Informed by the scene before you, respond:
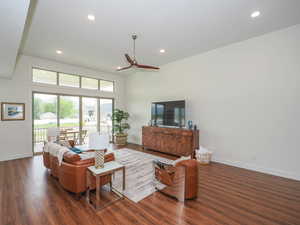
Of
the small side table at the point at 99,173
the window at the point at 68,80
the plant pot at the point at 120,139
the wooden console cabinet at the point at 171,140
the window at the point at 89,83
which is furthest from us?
the plant pot at the point at 120,139

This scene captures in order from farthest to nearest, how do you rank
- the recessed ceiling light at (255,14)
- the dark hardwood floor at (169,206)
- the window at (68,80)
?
the window at (68,80) → the recessed ceiling light at (255,14) → the dark hardwood floor at (169,206)

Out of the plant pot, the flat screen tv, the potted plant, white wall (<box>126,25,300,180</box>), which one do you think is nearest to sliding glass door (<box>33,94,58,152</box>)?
the potted plant

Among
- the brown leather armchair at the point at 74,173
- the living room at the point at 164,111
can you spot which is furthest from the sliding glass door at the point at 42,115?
the brown leather armchair at the point at 74,173

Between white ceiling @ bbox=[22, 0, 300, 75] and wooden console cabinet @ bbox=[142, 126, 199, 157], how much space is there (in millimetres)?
2761

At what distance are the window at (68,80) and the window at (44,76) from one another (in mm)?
209

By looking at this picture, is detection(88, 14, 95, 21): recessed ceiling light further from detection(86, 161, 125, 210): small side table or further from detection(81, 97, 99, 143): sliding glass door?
detection(81, 97, 99, 143): sliding glass door

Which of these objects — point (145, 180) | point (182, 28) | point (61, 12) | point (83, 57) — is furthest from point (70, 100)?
point (182, 28)

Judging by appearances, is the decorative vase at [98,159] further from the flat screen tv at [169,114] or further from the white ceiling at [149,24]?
the flat screen tv at [169,114]

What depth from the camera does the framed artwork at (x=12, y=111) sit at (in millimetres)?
4484

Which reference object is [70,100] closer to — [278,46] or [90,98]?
[90,98]

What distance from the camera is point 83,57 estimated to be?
5055mm

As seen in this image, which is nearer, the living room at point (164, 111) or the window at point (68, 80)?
the living room at point (164, 111)

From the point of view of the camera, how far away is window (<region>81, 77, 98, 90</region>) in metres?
6.25

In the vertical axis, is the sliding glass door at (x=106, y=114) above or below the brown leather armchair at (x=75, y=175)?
above
